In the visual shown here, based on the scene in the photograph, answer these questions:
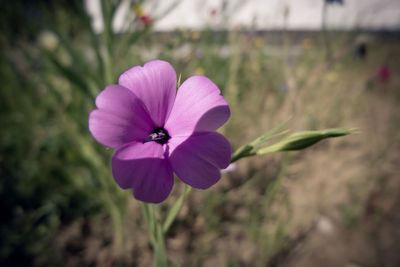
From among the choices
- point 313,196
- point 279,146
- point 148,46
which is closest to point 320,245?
point 313,196

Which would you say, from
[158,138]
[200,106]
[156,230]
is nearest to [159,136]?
[158,138]

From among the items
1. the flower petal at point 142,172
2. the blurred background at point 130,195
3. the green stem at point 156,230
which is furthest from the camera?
the blurred background at point 130,195

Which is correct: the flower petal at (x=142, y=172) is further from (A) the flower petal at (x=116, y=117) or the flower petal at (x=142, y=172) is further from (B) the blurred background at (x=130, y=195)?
(B) the blurred background at (x=130, y=195)

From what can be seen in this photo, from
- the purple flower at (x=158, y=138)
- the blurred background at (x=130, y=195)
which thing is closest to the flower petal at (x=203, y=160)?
the purple flower at (x=158, y=138)

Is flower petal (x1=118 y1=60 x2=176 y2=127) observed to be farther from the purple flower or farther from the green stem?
the green stem

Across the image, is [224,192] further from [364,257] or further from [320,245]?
[364,257]

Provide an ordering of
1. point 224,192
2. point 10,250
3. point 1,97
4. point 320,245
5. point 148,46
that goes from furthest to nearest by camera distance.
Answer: point 148,46, point 1,97, point 224,192, point 320,245, point 10,250

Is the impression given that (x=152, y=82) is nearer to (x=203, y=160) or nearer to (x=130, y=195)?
(x=203, y=160)

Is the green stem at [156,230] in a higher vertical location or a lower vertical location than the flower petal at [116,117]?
lower
